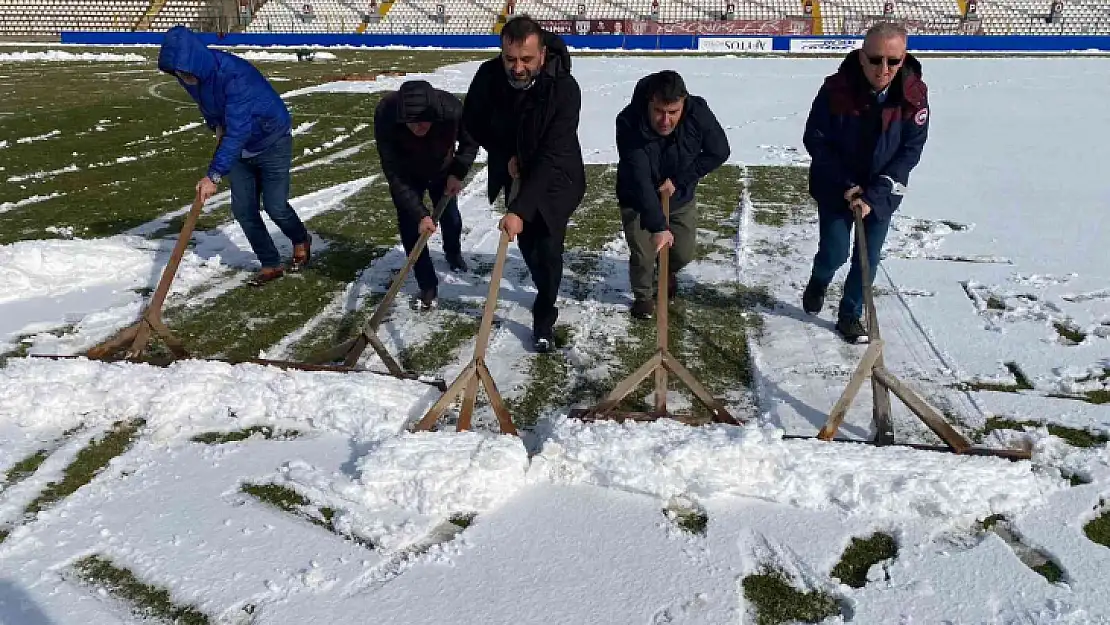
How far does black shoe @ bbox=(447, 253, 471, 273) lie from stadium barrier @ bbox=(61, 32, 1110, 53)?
25.5 m

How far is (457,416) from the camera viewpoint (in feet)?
10.1

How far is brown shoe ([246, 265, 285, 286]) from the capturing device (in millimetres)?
4609

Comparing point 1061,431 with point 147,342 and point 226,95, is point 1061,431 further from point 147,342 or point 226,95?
point 226,95

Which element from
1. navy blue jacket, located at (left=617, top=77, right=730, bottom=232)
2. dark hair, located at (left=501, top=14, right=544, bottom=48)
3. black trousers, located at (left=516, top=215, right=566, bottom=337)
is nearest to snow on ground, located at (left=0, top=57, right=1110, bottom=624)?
black trousers, located at (left=516, top=215, right=566, bottom=337)

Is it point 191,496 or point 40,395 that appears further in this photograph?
point 40,395

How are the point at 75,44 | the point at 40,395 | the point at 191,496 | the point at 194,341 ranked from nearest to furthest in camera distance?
the point at 191,496, the point at 40,395, the point at 194,341, the point at 75,44

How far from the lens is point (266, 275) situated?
4.64m

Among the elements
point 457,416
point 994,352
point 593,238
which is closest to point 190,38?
point 457,416

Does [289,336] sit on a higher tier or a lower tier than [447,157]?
lower

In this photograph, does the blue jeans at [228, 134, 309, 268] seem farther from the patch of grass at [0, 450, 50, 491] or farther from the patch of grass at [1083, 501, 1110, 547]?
the patch of grass at [1083, 501, 1110, 547]

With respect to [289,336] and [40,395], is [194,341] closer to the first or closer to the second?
[289,336]

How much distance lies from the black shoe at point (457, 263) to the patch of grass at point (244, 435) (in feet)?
6.85

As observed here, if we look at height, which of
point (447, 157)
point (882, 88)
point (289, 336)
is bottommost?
point (289, 336)

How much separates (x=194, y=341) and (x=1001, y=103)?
518 inches
